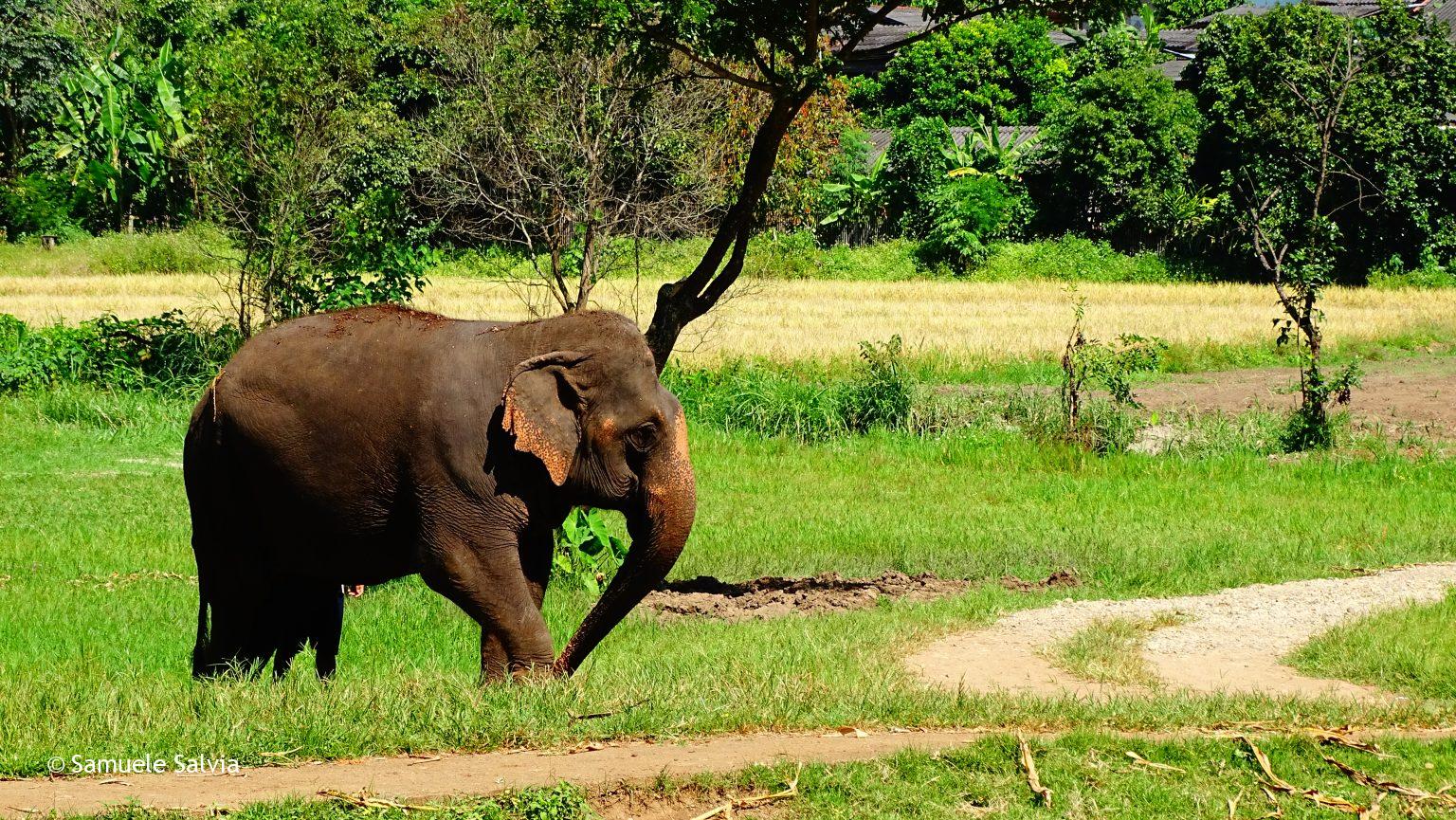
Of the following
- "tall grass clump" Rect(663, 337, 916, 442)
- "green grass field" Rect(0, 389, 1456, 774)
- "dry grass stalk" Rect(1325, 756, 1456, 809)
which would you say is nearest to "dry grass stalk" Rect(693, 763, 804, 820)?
"green grass field" Rect(0, 389, 1456, 774)

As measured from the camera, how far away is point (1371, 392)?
24828 mm

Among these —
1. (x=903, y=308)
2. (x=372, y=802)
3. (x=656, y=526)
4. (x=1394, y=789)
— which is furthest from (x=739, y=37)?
(x=903, y=308)

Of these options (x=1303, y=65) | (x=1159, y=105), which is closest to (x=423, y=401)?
(x=1303, y=65)

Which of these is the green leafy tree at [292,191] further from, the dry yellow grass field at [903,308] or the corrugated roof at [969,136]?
the corrugated roof at [969,136]

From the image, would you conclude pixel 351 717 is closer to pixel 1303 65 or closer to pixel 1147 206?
pixel 1303 65

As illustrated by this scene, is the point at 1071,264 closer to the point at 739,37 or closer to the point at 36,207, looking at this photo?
the point at 36,207

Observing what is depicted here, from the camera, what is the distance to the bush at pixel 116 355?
69.6 ft

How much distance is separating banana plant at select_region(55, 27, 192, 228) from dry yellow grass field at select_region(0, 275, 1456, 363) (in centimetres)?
369

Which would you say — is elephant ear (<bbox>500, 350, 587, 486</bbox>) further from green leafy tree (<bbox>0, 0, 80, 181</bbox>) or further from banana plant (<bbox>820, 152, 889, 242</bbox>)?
green leafy tree (<bbox>0, 0, 80, 181</bbox>)

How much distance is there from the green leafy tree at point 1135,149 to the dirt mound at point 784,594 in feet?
113

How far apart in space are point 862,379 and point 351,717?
16.4 meters

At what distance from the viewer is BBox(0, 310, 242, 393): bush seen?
69.6ft

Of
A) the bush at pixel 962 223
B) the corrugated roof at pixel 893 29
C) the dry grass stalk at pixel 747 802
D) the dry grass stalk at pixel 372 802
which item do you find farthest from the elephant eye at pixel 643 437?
the corrugated roof at pixel 893 29

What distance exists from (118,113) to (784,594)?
36.9 metres
